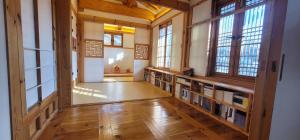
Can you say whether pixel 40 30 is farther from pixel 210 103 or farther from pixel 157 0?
pixel 210 103

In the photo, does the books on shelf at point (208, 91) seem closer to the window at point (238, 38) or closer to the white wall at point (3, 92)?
the window at point (238, 38)

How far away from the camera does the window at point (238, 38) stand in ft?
7.02

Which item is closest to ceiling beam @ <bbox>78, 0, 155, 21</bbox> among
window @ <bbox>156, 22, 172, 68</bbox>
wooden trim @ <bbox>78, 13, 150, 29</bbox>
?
wooden trim @ <bbox>78, 13, 150, 29</bbox>

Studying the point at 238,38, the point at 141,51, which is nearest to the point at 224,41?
the point at 238,38

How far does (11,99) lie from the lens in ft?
3.80

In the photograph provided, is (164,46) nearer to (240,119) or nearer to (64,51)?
(64,51)

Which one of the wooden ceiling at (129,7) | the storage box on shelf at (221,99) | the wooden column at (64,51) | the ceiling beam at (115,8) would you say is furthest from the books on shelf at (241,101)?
the ceiling beam at (115,8)

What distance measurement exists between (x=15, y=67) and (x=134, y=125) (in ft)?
5.26

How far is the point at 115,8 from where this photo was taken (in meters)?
5.36

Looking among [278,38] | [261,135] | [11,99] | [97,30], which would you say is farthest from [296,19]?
[97,30]

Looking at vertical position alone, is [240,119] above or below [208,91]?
below

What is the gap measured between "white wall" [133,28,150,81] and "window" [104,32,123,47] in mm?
2536

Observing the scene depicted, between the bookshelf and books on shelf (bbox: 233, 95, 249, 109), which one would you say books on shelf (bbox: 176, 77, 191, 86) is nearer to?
the bookshelf

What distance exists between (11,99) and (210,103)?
9.29 ft
